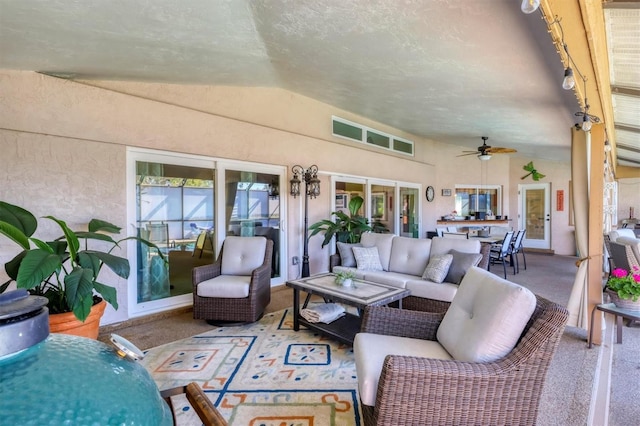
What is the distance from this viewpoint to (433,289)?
3410 millimetres

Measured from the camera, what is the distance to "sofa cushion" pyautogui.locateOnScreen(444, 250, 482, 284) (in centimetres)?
346

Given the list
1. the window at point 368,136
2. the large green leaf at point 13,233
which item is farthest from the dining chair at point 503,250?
the large green leaf at point 13,233

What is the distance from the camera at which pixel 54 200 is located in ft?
10.1

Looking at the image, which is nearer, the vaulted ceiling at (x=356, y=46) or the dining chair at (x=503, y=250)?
the vaulted ceiling at (x=356, y=46)

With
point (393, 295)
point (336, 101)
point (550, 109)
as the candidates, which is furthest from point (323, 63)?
point (550, 109)

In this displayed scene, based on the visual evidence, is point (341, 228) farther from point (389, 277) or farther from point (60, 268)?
point (60, 268)

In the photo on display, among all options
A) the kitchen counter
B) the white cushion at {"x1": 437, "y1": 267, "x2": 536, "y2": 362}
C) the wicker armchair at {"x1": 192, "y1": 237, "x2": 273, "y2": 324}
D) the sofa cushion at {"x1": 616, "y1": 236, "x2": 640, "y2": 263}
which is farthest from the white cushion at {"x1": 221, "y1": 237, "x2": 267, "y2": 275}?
the kitchen counter

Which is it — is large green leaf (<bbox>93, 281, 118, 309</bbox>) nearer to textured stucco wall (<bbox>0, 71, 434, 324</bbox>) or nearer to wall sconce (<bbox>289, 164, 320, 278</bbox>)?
textured stucco wall (<bbox>0, 71, 434, 324</bbox>)

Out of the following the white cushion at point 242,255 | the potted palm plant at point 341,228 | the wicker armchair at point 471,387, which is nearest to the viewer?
the wicker armchair at point 471,387

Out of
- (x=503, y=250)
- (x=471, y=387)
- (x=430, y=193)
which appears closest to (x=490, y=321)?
(x=471, y=387)

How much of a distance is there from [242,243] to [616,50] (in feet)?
13.3

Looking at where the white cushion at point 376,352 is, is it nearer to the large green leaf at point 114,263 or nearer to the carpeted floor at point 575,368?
the carpeted floor at point 575,368

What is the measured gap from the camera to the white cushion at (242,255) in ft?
12.6

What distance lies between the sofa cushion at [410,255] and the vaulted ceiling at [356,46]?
6.35 feet
